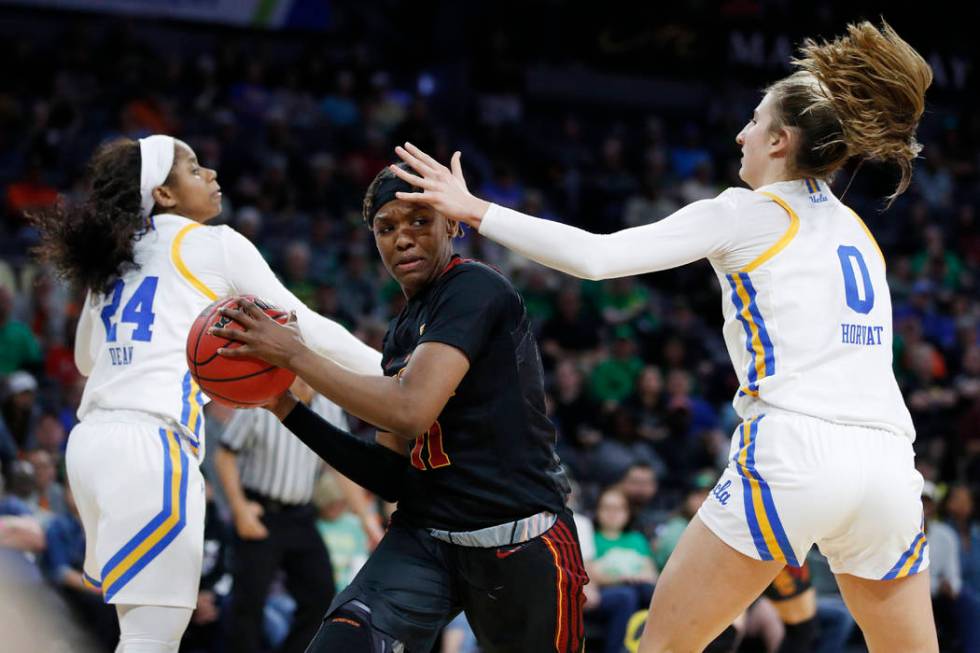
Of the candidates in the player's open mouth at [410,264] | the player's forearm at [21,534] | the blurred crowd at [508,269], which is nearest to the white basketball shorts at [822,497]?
the player's open mouth at [410,264]

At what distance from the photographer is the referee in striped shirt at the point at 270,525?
6.89 metres

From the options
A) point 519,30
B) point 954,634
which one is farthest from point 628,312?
point 519,30

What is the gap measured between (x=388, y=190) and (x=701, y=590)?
149 cm

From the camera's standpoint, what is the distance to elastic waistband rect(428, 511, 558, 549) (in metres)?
3.59

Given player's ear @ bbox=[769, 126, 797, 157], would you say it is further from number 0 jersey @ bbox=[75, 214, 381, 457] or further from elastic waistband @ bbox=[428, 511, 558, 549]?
number 0 jersey @ bbox=[75, 214, 381, 457]

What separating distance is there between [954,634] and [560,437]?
3.48 meters

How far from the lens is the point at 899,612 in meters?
3.62

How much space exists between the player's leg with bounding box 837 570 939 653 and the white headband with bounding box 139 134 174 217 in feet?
8.92

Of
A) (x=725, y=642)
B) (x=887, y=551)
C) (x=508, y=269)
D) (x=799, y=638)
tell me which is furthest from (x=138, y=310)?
(x=508, y=269)

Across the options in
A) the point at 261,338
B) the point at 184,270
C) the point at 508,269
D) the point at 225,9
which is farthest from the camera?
the point at 225,9

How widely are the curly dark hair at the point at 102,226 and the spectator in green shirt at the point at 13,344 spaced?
5.44 meters

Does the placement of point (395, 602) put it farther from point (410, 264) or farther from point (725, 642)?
point (725, 642)

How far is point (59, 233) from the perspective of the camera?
437 cm

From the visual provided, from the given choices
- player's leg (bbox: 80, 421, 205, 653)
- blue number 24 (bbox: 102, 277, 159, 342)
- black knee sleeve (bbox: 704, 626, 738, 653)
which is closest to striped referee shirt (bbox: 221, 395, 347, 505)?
black knee sleeve (bbox: 704, 626, 738, 653)
